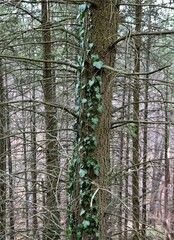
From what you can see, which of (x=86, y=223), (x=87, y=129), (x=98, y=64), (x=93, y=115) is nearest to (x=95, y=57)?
(x=98, y=64)

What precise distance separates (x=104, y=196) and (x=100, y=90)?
1173mm

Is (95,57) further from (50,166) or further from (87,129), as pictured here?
(50,166)

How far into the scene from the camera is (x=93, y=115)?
338 centimetres

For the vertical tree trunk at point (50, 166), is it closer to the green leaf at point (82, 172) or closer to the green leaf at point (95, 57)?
the green leaf at point (82, 172)

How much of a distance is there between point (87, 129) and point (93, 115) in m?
0.17

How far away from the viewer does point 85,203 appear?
3354 mm

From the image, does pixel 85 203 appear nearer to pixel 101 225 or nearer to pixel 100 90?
pixel 101 225

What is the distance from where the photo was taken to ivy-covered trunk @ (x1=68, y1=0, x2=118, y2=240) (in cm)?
335

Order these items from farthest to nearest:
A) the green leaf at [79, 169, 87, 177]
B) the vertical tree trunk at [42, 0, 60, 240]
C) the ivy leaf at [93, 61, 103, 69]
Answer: the vertical tree trunk at [42, 0, 60, 240] → the green leaf at [79, 169, 87, 177] → the ivy leaf at [93, 61, 103, 69]

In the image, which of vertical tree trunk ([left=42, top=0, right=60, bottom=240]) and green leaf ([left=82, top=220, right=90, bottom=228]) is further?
vertical tree trunk ([left=42, top=0, right=60, bottom=240])

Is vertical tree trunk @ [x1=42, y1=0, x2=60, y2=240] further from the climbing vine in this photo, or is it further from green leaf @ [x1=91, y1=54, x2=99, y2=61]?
green leaf @ [x1=91, y1=54, x2=99, y2=61]

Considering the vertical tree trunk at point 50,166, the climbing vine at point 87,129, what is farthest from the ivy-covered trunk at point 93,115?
the vertical tree trunk at point 50,166

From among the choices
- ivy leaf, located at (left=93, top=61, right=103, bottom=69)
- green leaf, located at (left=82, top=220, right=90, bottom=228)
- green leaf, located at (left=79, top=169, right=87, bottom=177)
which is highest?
ivy leaf, located at (left=93, top=61, right=103, bottom=69)

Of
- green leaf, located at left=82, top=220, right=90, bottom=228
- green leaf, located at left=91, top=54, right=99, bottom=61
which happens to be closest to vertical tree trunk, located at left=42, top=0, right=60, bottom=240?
green leaf, located at left=82, top=220, right=90, bottom=228
